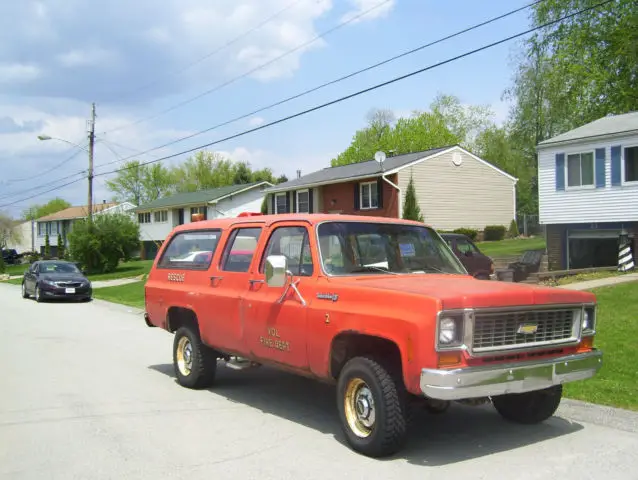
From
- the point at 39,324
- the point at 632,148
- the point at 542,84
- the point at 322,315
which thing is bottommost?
the point at 39,324

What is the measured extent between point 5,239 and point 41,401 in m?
85.4

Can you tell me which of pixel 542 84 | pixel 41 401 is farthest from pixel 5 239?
pixel 41 401

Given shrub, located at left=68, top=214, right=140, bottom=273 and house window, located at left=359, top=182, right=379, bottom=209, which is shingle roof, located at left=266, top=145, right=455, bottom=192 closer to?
house window, located at left=359, top=182, right=379, bottom=209

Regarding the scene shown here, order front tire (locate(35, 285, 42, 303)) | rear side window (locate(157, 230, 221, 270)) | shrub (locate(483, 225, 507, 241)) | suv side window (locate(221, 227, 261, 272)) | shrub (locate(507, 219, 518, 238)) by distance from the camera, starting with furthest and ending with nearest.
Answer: shrub (locate(507, 219, 518, 238)) < shrub (locate(483, 225, 507, 241)) < front tire (locate(35, 285, 42, 303)) < rear side window (locate(157, 230, 221, 270)) < suv side window (locate(221, 227, 261, 272))

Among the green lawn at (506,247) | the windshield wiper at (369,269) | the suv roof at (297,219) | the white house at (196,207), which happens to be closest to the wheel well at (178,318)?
the suv roof at (297,219)

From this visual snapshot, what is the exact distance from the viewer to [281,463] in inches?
199

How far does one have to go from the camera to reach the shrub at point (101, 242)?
119ft

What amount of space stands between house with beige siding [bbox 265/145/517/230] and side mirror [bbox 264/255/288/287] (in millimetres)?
26315

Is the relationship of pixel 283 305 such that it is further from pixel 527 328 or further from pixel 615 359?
pixel 615 359

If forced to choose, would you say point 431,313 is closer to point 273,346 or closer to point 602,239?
point 273,346

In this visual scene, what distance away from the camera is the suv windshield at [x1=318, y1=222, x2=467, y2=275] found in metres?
6.05

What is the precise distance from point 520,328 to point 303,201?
33411 mm

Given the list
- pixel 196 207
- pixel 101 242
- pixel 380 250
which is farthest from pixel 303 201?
pixel 380 250

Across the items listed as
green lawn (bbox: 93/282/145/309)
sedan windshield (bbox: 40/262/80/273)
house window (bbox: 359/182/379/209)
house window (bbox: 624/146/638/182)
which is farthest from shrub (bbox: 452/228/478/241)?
sedan windshield (bbox: 40/262/80/273)
